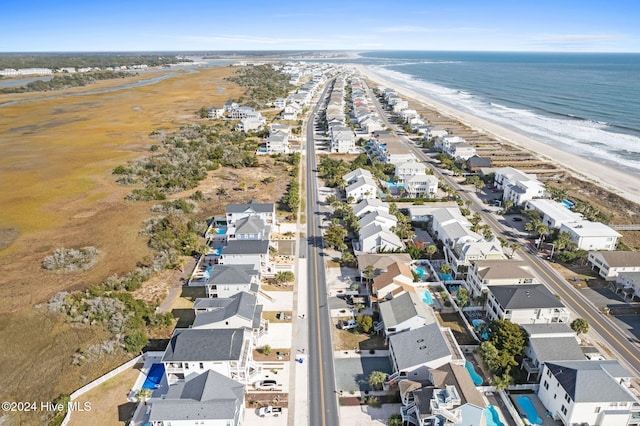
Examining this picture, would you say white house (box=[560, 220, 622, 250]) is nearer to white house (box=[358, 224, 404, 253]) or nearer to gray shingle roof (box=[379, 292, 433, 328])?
white house (box=[358, 224, 404, 253])

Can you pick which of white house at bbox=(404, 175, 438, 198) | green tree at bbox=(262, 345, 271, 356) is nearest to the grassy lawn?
green tree at bbox=(262, 345, 271, 356)

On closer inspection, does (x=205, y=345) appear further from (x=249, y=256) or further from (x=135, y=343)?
(x=249, y=256)

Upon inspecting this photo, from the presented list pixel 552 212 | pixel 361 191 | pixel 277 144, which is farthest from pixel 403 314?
pixel 277 144

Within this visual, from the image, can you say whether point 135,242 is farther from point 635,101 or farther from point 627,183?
point 635,101

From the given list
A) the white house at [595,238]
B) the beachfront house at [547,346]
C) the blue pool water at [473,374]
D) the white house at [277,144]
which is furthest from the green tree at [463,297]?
the white house at [277,144]

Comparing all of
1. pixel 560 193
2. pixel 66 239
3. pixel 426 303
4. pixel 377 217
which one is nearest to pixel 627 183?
pixel 560 193
